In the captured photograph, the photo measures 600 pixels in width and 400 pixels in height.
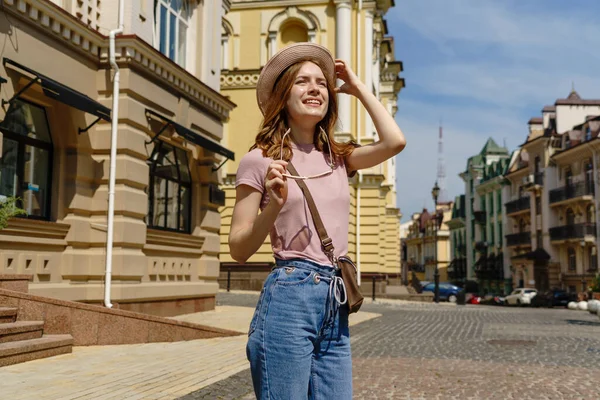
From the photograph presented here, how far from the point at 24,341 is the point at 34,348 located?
0.23m

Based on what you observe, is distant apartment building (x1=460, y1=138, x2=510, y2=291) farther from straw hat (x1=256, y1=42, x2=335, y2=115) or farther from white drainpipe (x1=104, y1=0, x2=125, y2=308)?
straw hat (x1=256, y1=42, x2=335, y2=115)

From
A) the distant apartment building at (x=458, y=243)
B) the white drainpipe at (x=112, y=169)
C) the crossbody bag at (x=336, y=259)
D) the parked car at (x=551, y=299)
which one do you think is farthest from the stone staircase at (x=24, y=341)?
the distant apartment building at (x=458, y=243)

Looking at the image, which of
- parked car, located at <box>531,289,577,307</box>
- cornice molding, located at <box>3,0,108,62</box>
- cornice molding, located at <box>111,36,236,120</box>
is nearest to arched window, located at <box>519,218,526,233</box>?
parked car, located at <box>531,289,577,307</box>

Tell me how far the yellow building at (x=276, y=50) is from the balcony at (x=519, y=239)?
33.3 meters

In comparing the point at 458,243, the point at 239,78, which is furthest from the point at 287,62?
the point at 458,243

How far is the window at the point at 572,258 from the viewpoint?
52.8 metres

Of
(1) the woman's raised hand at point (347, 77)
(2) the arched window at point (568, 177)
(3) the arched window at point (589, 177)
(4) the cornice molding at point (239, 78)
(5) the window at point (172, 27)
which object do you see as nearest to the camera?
(1) the woman's raised hand at point (347, 77)

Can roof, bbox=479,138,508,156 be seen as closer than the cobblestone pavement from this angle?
No

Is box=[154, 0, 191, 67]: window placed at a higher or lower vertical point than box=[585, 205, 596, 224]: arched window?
higher

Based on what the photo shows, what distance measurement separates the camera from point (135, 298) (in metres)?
12.4

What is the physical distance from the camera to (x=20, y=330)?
832 centimetres

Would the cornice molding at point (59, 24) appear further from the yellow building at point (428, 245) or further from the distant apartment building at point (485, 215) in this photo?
the yellow building at point (428, 245)

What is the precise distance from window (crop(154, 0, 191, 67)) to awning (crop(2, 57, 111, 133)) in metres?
3.66

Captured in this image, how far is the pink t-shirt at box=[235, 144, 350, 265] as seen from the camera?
256 centimetres
